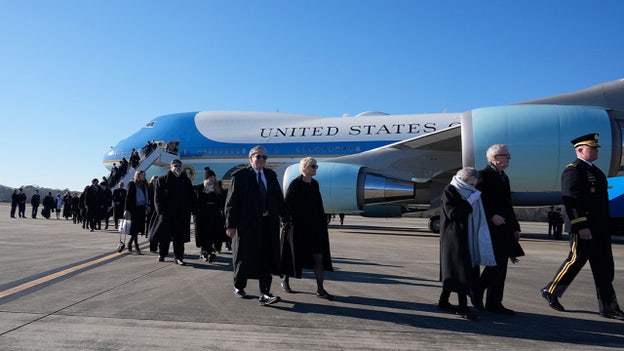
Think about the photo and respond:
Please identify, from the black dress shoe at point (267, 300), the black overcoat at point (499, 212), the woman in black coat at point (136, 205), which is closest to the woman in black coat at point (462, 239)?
the black overcoat at point (499, 212)

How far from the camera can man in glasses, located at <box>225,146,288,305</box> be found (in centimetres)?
417

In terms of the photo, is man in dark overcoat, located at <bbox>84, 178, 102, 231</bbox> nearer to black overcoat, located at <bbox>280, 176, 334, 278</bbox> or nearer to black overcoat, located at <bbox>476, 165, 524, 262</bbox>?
black overcoat, located at <bbox>280, 176, 334, 278</bbox>

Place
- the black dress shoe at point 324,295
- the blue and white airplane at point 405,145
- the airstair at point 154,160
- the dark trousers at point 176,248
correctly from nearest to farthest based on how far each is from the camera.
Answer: the black dress shoe at point 324,295 → the dark trousers at point 176,248 → the blue and white airplane at point 405,145 → the airstair at point 154,160

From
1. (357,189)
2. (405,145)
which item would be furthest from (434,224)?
(357,189)

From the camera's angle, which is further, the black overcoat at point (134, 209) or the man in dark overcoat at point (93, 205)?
the man in dark overcoat at point (93, 205)

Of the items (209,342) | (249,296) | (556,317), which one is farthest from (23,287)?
(556,317)

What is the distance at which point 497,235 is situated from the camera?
407 centimetres

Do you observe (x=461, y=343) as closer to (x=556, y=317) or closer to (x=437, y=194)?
(x=556, y=317)

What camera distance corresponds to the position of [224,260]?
281 inches

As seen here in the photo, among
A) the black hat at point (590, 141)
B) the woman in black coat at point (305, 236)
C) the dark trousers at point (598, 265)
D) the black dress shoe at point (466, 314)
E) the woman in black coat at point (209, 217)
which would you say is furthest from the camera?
the woman in black coat at point (209, 217)

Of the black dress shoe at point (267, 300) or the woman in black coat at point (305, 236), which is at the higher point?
the woman in black coat at point (305, 236)

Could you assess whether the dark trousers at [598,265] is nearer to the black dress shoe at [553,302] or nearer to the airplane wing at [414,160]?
the black dress shoe at [553,302]

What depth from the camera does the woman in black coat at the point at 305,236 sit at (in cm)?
444

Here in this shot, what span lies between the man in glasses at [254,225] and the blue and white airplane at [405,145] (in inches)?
287
